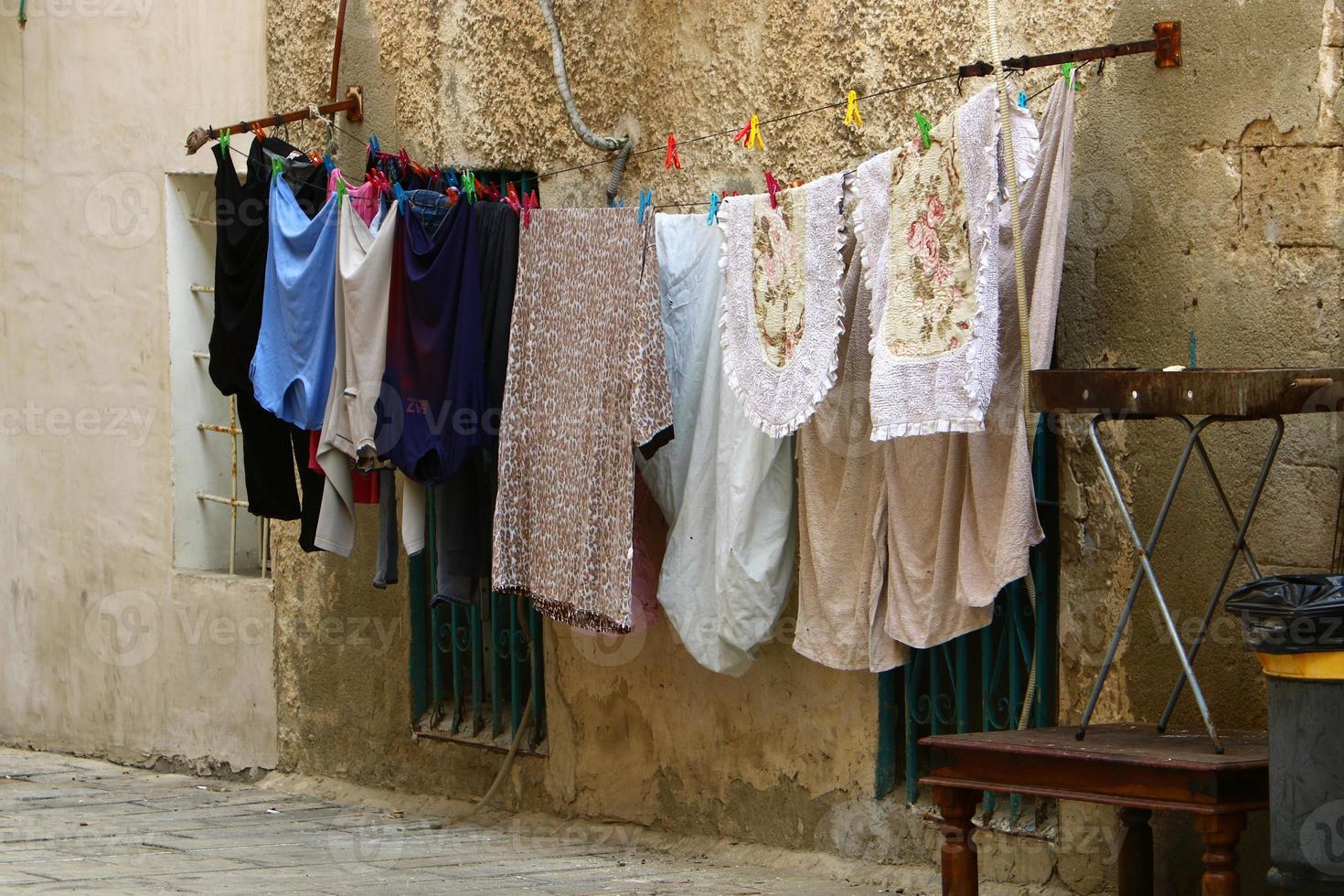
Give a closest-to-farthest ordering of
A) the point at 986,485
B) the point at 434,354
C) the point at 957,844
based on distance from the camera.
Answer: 1. the point at 957,844
2. the point at 986,485
3. the point at 434,354

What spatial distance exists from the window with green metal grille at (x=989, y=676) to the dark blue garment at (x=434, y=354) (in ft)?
5.05

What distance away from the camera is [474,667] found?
24.7ft

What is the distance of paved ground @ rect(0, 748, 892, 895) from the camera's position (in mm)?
6125

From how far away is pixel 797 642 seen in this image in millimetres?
5809

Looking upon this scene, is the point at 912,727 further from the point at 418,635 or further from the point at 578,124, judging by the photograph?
the point at 418,635

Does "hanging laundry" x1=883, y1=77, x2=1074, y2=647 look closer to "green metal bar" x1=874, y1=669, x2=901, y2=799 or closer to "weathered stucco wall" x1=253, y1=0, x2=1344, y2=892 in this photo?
Answer: "weathered stucco wall" x1=253, y1=0, x2=1344, y2=892

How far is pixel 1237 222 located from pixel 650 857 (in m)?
2.96

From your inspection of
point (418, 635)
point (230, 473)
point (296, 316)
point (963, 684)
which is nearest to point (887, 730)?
point (963, 684)

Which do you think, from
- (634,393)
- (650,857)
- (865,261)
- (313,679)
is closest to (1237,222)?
(865,261)

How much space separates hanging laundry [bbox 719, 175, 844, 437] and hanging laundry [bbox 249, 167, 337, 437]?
4.97 feet

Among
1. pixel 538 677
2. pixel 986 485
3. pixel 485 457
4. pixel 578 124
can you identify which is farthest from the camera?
pixel 538 677

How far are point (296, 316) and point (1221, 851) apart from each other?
11.7ft

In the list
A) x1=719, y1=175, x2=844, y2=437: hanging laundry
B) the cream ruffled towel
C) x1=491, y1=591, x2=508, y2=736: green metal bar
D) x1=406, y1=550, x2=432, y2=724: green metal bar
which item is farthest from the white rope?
x1=406, y1=550, x2=432, y2=724: green metal bar

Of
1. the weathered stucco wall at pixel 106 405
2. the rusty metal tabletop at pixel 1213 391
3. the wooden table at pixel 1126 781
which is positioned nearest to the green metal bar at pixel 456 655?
the weathered stucco wall at pixel 106 405
